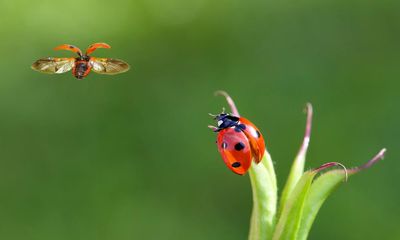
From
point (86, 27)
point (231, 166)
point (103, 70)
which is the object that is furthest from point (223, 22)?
point (103, 70)

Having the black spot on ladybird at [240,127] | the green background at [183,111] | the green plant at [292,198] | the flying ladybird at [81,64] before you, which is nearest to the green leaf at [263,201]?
the green plant at [292,198]

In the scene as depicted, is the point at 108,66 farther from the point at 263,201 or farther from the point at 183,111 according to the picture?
the point at 183,111

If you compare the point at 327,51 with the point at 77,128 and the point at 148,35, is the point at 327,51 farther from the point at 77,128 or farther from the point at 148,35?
the point at 77,128

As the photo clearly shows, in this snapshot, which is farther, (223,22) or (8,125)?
(223,22)

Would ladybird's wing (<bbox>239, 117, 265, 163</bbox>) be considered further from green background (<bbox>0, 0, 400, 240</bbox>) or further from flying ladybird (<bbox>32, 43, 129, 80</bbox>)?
green background (<bbox>0, 0, 400, 240</bbox>)

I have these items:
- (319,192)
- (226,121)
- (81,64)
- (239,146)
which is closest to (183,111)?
(226,121)

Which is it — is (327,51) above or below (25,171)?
above

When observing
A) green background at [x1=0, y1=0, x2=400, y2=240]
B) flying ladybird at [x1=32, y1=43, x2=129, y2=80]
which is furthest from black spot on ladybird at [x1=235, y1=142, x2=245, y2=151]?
green background at [x1=0, y1=0, x2=400, y2=240]

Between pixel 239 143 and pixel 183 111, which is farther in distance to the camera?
pixel 183 111
